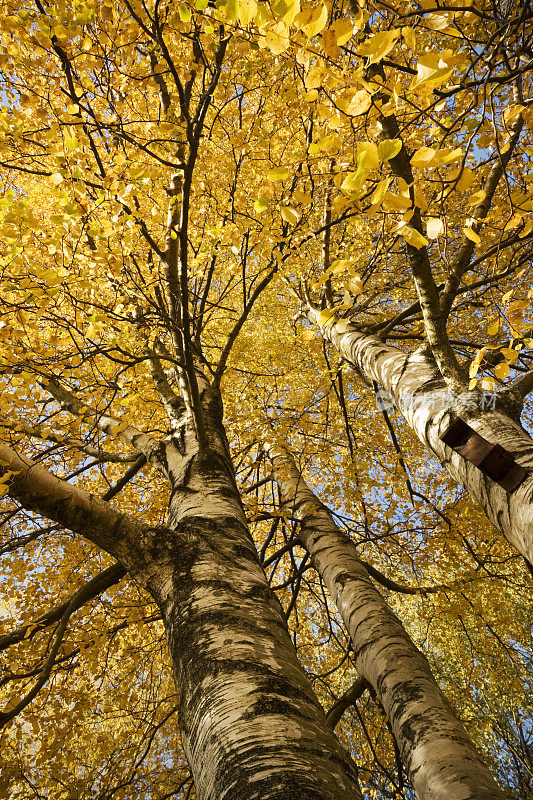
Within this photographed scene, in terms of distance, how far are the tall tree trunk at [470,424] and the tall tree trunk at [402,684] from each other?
40.8 inches

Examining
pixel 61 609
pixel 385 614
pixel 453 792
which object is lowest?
pixel 453 792

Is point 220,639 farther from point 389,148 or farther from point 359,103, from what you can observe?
point 359,103

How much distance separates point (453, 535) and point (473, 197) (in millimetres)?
3832

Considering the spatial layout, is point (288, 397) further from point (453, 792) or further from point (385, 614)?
point (453, 792)

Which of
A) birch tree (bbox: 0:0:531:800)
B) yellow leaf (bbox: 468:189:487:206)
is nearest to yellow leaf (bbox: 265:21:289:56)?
birch tree (bbox: 0:0:531:800)

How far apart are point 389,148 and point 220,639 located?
1.75 metres

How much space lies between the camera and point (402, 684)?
2277 mm

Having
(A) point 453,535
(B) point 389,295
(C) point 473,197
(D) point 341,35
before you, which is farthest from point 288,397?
(D) point 341,35

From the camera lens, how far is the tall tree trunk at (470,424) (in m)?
1.57

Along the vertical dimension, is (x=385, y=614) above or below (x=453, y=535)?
below

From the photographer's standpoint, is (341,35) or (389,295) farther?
(389,295)

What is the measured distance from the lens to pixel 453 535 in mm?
4586

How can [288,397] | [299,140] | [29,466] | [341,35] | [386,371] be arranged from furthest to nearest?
[288,397] → [299,140] → [386,371] → [29,466] → [341,35]

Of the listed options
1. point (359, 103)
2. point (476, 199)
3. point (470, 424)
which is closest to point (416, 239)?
point (476, 199)
